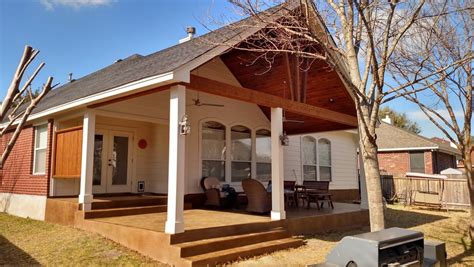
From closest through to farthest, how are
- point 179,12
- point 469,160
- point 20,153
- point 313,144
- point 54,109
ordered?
point 179,12
point 469,160
point 54,109
point 20,153
point 313,144

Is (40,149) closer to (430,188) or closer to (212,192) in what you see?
(212,192)

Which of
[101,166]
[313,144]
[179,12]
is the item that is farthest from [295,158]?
[179,12]

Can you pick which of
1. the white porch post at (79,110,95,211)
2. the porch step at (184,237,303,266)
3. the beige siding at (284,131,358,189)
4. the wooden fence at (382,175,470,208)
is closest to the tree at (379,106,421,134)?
the wooden fence at (382,175,470,208)

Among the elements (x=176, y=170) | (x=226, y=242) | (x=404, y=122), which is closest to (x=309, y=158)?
(x=226, y=242)

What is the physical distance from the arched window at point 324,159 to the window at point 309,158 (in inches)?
15.5

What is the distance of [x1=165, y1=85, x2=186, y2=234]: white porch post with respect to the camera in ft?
19.0

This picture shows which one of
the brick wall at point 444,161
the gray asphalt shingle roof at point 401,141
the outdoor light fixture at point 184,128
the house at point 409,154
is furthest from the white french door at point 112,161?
the brick wall at point 444,161

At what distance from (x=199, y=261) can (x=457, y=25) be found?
7718 mm

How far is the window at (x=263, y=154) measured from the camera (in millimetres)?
12094

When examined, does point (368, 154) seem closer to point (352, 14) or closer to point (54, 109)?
point (352, 14)

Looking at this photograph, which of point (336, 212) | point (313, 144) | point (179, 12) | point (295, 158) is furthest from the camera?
point (313, 144)

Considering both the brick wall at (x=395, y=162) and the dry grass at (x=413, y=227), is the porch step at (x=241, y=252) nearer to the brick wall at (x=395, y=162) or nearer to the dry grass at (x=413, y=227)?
the dry grass at (x=413, y=227)

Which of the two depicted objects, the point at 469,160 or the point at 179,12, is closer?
the point at 179,12

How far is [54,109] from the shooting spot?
28.3ft
